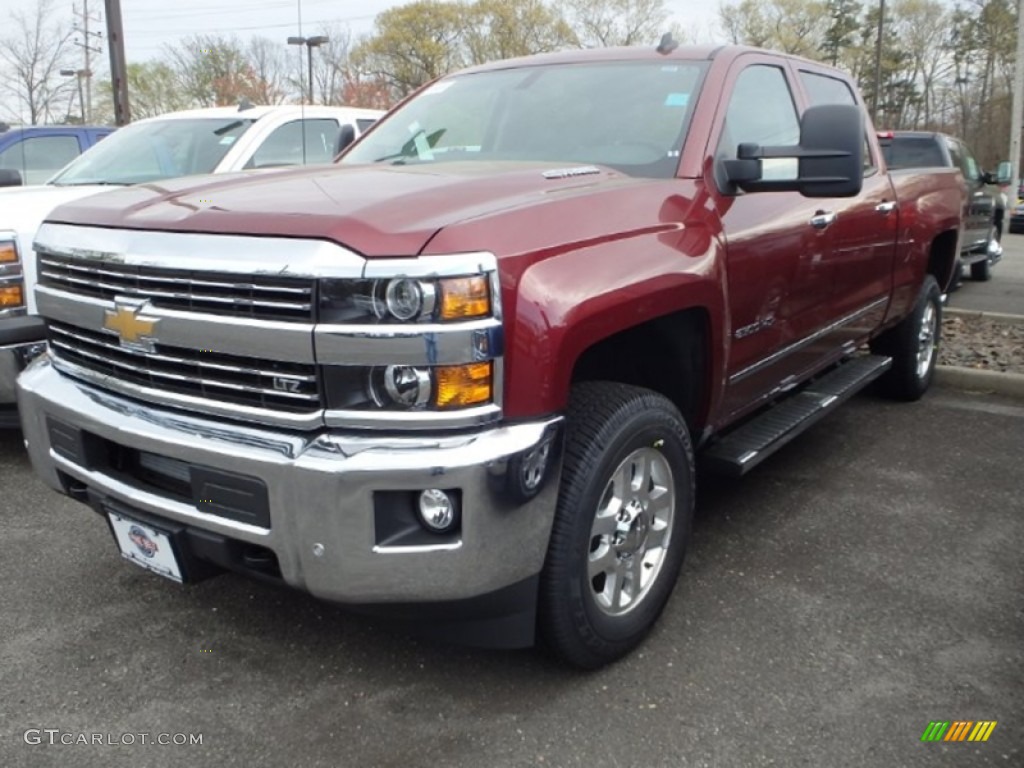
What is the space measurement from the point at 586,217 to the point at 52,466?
179 cm

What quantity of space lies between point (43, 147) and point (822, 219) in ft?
23.9

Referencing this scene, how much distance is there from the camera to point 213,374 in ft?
7.96

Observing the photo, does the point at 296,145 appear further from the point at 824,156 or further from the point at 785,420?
the point at 824,156

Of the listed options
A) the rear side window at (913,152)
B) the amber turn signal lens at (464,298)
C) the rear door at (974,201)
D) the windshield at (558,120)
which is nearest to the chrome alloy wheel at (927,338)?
the windshield at (558,120)

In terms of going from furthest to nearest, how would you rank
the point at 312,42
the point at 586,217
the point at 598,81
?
1. the point at 312,42
2. the point at 598,81
3. the point at 586,217

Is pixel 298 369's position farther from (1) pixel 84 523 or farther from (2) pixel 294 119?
(2) pixel 294 119

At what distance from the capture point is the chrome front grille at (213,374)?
229 centimetres

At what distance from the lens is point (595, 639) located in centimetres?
271

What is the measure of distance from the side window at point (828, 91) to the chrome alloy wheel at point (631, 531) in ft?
7.46

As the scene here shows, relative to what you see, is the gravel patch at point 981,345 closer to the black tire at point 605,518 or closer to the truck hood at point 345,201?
the black tire at point 605,518

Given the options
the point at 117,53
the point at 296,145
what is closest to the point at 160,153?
the point at 296,145

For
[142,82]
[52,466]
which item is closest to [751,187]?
[52,466]

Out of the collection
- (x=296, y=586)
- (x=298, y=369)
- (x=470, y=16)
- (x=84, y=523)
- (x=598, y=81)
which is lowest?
(x=84, y=523)

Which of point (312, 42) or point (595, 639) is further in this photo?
point (312, 42)
